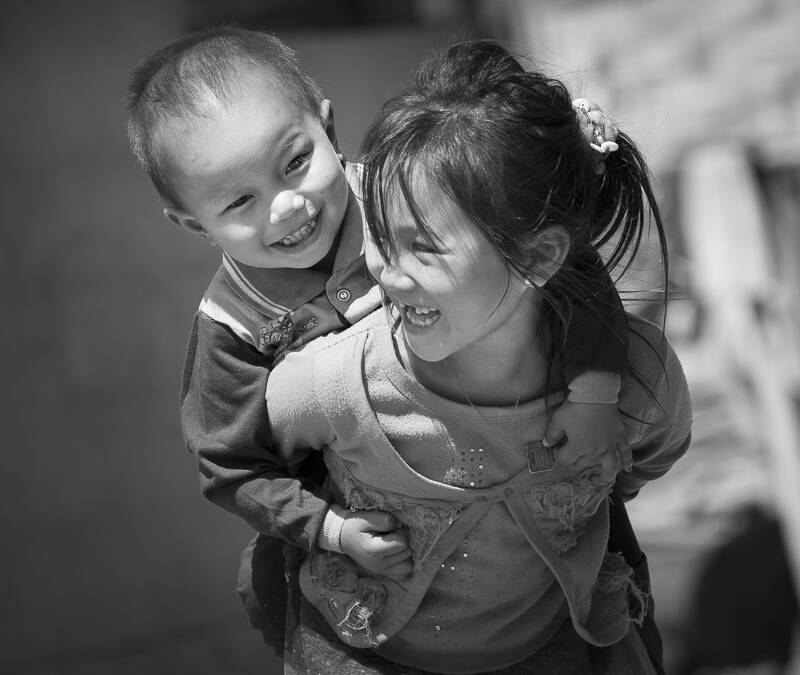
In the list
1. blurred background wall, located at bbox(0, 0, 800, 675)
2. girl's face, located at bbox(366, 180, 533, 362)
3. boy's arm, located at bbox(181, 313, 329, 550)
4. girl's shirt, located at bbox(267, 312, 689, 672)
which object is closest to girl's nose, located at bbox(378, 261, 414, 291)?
girl's face, located at bbox(366, 180, 533, 362)

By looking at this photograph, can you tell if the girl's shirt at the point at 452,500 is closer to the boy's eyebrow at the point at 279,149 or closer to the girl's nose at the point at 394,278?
the girl's nose at the point at 394,278

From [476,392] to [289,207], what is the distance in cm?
35

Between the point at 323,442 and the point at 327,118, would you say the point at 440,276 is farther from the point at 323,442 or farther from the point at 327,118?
the point at 327,118

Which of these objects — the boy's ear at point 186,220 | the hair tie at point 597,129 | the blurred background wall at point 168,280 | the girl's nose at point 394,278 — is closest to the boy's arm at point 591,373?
the hair tie at point 597,129

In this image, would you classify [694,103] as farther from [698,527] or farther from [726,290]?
[698,527]

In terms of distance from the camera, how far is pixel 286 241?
1.74 m

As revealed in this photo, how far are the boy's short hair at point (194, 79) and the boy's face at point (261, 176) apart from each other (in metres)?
0.02

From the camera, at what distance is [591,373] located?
1.62 metres

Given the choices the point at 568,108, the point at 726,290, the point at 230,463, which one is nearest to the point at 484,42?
the point at 568,108

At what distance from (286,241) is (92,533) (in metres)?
3.84

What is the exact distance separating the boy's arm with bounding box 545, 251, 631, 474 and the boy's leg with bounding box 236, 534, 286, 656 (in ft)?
1.72

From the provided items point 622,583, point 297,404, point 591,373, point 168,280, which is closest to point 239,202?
point 297,404

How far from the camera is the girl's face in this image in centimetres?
153

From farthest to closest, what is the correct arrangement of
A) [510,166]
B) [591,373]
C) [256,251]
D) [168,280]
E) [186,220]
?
[168,280]
[186,220]
[256,251]
[591,373]
[510,166]
